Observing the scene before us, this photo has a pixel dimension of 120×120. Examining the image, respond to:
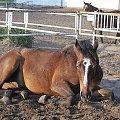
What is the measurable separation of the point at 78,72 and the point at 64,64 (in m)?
0.45

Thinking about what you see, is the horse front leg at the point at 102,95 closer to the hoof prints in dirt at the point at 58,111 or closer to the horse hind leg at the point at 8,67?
the hoof prints in dirt at the point at 58,111

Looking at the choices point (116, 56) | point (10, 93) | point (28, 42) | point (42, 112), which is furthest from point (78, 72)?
point (28, 42)

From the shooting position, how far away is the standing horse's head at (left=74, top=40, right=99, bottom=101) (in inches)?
177

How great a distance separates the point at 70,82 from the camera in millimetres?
5145

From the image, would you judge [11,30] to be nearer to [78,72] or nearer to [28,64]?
[28,64]

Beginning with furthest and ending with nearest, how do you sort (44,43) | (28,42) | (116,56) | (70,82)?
(44,43) → (28,42) → (116,56) → (70,82)

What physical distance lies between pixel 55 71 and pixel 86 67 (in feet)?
2.71

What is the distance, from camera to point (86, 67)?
181 inches

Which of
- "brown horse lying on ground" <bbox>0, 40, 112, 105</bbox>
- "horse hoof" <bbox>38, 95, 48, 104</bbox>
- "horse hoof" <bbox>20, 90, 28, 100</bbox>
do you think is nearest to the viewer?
"brown horse lying on ground" <bbox>0, 40, 112, 105</bbox>

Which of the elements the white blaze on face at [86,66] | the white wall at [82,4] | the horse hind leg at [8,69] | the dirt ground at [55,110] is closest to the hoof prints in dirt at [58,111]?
the dirt ground at [55,110]

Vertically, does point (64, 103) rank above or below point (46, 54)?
below

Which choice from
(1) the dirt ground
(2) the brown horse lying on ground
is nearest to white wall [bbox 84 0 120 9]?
(2) the brown horse lying on ground

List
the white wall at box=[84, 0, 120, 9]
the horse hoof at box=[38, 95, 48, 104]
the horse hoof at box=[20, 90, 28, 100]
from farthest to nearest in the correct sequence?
the white wall at box=[84, 0, 120, 9] < the horse hoof at box=[20, 90, 28, 100] < the horse hoof at box=[38, 95, 48, 104]

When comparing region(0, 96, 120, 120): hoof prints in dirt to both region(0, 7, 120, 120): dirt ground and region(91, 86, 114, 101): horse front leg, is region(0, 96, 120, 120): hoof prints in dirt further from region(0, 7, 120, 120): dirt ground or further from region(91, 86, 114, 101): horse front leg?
region(91, 86, 114, 101): horse front leg
